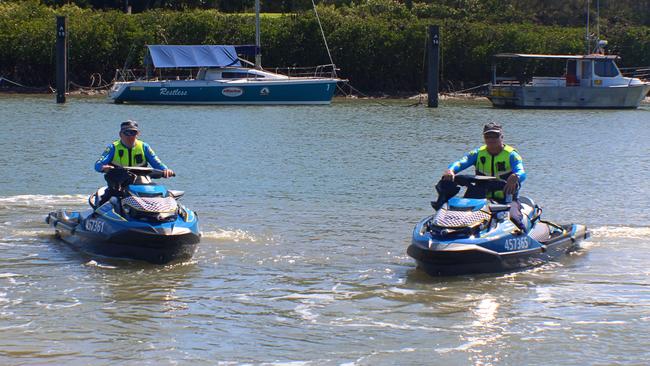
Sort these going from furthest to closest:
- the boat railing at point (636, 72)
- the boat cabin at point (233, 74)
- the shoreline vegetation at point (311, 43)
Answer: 1. the shoreline vegetation at point (311, 43)
2. the boat railing at point (636, 72)
3. the boat cabin at point (233, 74)

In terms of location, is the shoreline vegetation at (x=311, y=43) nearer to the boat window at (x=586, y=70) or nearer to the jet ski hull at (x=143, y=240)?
the boat window at (x=586, y=70)

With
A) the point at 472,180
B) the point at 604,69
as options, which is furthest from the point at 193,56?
the point at 472,180

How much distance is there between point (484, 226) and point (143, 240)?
13.1ft

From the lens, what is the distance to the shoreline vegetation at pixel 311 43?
204 feet

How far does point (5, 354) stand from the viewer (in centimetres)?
1109

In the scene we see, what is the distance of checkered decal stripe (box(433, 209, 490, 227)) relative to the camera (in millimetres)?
14008

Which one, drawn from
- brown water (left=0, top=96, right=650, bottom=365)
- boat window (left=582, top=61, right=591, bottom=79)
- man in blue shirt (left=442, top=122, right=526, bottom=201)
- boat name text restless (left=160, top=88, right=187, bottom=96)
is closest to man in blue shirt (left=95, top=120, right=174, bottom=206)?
brown water (left=0, top=96, right=650, bottom=365)

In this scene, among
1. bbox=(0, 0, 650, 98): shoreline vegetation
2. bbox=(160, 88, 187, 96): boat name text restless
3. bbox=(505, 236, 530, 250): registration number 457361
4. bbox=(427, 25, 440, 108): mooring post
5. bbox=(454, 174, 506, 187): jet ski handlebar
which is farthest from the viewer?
bbox=(0, 0, 650, 98): shoreline vegetation

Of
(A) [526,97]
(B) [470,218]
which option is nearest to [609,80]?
(A) [526,97]

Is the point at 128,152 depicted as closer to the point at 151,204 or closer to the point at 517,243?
the point at 151,204

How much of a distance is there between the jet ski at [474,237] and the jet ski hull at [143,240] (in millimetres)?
2730

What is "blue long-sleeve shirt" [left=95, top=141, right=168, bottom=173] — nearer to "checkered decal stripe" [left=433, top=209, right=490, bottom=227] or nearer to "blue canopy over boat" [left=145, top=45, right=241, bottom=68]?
"checkered decal stripe" [left=433, top=209, right=490, bottom=227]

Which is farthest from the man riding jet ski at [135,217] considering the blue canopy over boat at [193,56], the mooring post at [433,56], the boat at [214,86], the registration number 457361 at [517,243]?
the blue canopy over boat at [193,56]

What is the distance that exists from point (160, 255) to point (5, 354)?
3.93m
